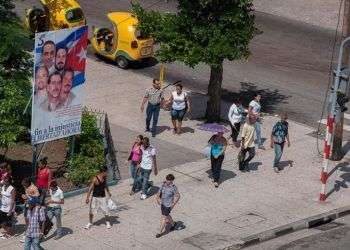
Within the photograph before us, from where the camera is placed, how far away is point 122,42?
35.3 m

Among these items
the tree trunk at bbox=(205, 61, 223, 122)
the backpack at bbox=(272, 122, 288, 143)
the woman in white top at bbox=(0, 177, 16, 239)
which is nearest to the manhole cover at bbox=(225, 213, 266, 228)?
the backpack at bbox=(272, 122, 288, 143)

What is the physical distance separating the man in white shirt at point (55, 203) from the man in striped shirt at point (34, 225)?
95 cm

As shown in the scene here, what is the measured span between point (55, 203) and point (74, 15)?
1826cm

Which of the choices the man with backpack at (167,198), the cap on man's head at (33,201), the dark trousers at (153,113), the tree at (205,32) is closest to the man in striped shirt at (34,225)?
the cap on man's head at (33,201)

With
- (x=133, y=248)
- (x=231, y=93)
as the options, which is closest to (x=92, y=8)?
(x=231, y=93)

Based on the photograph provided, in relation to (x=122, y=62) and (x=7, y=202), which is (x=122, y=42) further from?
(x=7, y=202)

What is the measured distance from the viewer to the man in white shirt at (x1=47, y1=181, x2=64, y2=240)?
2088 cm

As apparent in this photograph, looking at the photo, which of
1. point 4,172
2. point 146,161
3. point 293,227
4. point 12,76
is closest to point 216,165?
point 146,161

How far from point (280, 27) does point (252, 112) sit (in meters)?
16.0

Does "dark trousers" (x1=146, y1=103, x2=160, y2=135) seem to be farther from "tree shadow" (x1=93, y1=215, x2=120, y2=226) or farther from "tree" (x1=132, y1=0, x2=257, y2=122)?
"tree shadow" (x1=93, y1=215, x2=120, y2=226)

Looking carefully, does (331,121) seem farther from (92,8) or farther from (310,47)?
(92,8)

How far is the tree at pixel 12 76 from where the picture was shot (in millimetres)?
22506

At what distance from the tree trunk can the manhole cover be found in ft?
23.5

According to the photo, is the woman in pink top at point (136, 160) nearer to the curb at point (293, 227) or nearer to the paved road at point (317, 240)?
the curb at point (293, 227)
